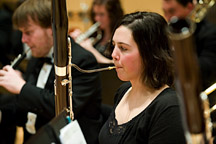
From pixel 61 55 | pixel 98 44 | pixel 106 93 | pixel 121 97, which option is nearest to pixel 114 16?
pixel 98 44

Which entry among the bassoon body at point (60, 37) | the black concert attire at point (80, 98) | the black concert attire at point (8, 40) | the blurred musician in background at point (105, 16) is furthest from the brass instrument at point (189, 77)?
the black concert attire at point (8, 40)

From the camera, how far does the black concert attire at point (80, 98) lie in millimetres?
1877

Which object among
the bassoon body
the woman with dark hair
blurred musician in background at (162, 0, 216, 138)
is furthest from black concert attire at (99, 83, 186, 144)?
blurred musician in background at (162, 0, 216, 138)

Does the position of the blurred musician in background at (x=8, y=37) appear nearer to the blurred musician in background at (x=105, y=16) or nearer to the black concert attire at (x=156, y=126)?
the blurred musician in background at (x=105, y=16)

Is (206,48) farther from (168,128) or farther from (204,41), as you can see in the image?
(168,128)

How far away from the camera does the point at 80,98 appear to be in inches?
74.2

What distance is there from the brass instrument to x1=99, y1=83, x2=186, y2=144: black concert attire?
514 millimetres

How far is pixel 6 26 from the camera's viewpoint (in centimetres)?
400

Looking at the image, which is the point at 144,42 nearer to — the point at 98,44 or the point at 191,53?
the point at 191,53

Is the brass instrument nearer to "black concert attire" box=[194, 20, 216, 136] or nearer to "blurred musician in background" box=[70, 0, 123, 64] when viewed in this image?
"black concert attire" box=[194, 20, 216, 136]

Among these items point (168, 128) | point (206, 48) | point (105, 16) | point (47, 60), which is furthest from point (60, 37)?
point (105, 16)

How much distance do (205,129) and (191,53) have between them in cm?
17

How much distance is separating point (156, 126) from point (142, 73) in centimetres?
25

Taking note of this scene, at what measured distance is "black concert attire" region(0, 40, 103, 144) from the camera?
6.16 feet
